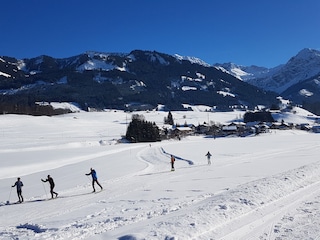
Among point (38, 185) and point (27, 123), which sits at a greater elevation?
point (27, 123)

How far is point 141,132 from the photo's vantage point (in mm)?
100188

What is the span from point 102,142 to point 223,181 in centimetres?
6653

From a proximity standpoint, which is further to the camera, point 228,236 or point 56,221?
point 56,221

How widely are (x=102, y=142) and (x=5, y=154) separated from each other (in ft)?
103

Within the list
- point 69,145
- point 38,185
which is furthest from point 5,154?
point 38,185

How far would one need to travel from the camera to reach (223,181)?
2234 centimetres

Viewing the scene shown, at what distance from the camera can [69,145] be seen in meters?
74.7

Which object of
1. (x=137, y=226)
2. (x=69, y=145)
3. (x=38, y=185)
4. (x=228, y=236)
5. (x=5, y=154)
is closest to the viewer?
(x=228, y=236)

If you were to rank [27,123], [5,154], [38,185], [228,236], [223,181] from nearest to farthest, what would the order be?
[228,236] → [223,181] → [38,185] → [5,154] → [27,123]

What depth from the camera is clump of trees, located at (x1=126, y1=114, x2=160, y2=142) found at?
9929cm

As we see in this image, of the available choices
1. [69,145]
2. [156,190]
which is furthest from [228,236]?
[69,145]

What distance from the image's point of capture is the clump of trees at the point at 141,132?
99294 mm

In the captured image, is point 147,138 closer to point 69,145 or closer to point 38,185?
point 69,145

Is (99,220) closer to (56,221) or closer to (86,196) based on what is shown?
(56,221)
